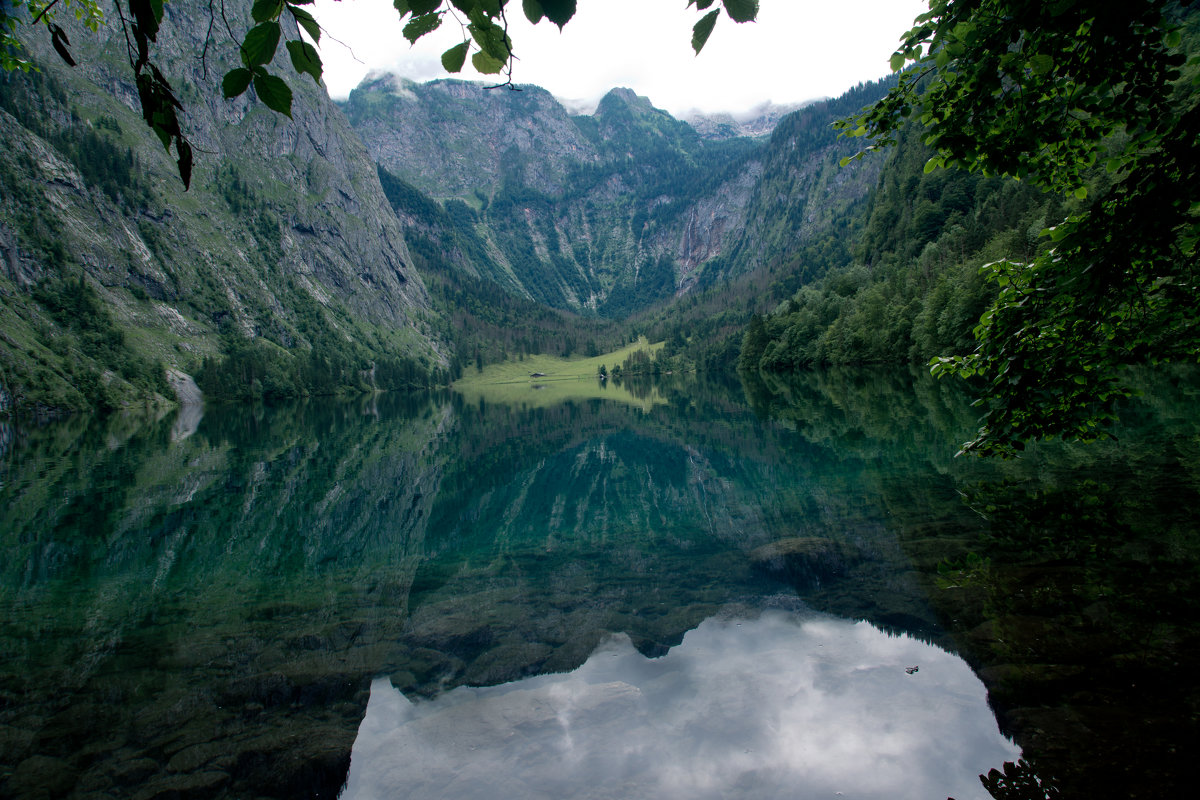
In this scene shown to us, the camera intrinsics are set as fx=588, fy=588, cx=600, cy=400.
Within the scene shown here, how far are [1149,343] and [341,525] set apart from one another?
23.2m

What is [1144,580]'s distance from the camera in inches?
359

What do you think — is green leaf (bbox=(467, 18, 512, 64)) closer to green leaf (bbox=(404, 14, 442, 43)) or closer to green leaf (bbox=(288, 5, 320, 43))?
green leaf (bbox=(404, 14, 442, 43))

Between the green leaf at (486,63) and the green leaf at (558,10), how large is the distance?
0.50m

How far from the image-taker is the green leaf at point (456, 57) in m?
3.58

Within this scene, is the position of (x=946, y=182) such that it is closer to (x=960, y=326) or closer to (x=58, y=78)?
(x=960, y=326)

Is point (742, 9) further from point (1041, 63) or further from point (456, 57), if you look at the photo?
point (1041, 63)

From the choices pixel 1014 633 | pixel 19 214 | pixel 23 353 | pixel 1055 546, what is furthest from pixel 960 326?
pixel 19 214

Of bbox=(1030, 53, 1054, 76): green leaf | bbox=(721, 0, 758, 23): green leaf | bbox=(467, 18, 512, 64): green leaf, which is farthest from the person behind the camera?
bbox=(1030, 53, 1054, 76): green leaf

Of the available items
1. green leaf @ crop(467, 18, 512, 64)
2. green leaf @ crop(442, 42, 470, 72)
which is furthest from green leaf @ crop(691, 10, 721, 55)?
green leaf @ crop(442, 42, 470, 72)

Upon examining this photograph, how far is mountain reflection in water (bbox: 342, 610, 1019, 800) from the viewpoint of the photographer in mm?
6980

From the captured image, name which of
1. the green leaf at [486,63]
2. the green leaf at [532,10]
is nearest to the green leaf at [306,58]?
the green leaf at [486,63]

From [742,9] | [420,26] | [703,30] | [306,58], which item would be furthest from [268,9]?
[742,9]

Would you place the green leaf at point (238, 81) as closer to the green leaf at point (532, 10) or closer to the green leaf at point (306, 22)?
the green leaf at point (306, 22)

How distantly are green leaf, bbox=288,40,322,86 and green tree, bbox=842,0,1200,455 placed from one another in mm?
5767
